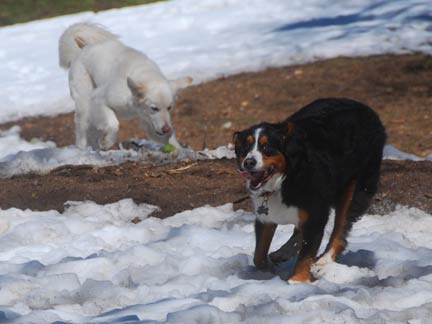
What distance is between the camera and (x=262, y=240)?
5258mm

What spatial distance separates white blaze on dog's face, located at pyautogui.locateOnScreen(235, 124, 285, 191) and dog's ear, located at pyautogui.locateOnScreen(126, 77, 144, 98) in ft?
17.2

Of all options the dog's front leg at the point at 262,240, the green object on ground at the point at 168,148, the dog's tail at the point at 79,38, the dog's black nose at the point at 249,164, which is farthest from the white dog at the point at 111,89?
the dog's black nose at the point at 249,164

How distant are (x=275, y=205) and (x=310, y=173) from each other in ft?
0.89

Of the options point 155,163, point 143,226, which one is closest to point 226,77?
point 155,163

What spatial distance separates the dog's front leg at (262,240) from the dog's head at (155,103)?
4.80m

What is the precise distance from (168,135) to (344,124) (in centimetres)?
475

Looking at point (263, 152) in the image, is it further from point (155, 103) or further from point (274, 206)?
point (155, 103)

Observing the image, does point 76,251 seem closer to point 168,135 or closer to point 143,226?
point 143,226

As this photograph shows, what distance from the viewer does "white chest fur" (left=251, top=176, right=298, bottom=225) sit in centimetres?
493

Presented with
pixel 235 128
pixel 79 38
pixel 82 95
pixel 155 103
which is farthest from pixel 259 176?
pixel 235 128

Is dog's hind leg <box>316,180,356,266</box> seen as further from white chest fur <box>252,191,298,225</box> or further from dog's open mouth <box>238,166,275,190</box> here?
dog's open mouth <box>238,166,275,190</box>

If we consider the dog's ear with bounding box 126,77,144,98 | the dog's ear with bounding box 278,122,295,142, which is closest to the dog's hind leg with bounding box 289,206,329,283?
the dog's ear with bounding box 278,122,295,142

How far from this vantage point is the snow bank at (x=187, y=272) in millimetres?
4617

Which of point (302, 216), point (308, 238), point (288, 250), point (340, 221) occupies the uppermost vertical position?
point (302, 216)
